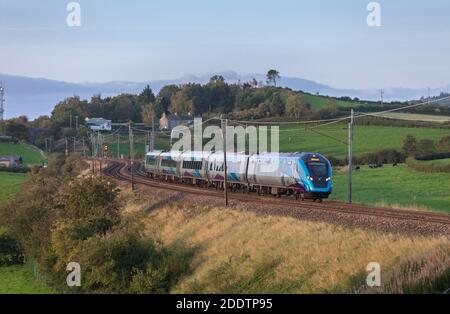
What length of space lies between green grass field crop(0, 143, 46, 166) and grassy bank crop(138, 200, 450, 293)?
383 feet

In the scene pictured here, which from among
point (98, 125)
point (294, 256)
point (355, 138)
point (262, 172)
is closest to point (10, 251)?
point (262, 172)

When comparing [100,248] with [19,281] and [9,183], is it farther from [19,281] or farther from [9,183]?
[9,183]

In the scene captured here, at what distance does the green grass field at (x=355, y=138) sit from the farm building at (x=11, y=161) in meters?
55.5

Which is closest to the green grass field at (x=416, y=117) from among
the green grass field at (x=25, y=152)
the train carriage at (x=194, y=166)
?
the train carriage at (x=194, y=166)

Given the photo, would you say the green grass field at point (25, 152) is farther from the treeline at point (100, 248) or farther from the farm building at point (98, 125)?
the treeline at point (100, 248)

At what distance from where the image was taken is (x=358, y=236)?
80.2ft

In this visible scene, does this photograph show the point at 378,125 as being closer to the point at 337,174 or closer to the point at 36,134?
the point at 337,174

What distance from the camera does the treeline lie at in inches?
1211

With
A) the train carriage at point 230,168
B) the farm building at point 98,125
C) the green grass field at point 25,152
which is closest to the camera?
the train carriage at point 230,168

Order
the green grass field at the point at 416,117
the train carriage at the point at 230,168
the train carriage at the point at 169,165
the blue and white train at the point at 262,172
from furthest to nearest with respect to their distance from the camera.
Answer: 1. the green grass field at the point at 416,117
2. the train carriage at the point at 169,165
3. the train carriage at the point at 230,168
4. the blue and white train at the point at 262,172

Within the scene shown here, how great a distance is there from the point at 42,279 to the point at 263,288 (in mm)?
24925

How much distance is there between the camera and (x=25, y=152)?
156 m

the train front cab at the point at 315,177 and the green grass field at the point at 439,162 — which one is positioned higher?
the train front cab at the point at 315,177

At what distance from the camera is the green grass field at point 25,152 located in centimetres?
14711
